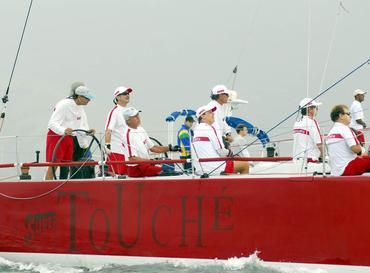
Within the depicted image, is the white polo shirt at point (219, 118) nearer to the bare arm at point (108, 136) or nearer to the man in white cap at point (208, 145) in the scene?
the man in white cap at point (208, 145)

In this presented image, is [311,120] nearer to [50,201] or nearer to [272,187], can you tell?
[272,187]

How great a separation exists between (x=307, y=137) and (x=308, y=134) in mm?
37

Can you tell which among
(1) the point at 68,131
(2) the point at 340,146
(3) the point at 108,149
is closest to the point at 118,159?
(3) the point at 108,149

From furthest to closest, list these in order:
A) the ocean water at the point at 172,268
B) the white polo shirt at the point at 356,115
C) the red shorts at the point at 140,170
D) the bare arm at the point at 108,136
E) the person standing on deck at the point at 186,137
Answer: the white polo shirt at the point at 356,115 → the person standing on deck at the point at 186,137 → the bare arm at the point at 108,136 → the red shorts at the point at 140,170 → the ocean water at the point at 172,268

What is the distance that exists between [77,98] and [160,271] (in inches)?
101

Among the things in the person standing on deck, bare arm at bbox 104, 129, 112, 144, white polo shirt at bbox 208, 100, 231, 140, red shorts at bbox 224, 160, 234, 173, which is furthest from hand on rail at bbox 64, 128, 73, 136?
red shorts at bbox 224, 160, 234, 173

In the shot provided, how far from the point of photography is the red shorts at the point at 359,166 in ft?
24.0

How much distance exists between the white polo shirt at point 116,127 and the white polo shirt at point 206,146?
106cm

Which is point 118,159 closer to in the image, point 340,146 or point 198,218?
point 198,218

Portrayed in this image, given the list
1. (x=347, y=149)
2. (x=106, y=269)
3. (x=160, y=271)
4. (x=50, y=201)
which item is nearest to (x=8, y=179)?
(x=50, y=201)

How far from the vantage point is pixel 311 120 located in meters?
9.45

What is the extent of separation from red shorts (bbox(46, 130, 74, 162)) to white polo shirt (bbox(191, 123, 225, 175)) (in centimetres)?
181

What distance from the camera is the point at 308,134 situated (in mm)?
9117

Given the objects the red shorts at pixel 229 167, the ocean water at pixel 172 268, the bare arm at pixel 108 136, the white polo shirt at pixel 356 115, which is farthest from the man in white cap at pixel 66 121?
the white polo shirt at pixel 356 115
